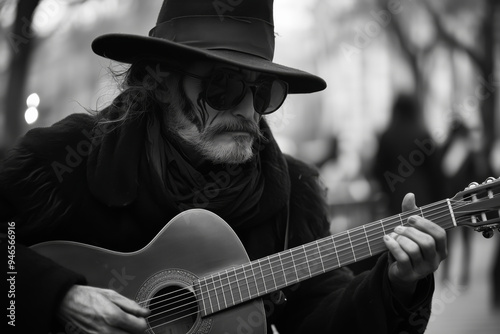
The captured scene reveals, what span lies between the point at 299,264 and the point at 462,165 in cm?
233

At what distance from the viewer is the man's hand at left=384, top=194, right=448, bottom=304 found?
169cm

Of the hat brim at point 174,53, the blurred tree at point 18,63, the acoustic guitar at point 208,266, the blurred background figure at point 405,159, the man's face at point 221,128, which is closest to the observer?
the acoustic guitar at point 208,266

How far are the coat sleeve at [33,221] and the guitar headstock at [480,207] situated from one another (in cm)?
121

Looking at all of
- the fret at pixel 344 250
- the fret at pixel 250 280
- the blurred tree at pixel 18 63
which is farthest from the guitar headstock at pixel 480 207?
the blurred tree at pixel 18 63

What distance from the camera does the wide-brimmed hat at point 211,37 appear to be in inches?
77.9

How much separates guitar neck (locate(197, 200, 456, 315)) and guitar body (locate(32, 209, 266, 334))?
34 millimetres

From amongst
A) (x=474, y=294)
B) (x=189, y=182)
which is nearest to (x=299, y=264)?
(x=189, y=182)

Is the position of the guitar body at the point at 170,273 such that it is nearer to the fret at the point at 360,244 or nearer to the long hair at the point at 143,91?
the fret at the point at 360,244

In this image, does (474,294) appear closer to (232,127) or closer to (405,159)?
(405,159)

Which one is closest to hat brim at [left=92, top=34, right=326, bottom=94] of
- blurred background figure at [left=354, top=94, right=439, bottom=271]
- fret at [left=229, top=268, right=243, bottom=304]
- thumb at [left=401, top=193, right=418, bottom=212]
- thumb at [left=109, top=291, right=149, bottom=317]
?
thumb at [left=401, top=193, right=418, bottom=212]

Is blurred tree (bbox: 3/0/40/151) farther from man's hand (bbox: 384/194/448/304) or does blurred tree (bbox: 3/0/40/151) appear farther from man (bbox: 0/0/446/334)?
man's hand (bbox: 384/194/448/304)

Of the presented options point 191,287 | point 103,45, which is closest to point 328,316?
point 191,287

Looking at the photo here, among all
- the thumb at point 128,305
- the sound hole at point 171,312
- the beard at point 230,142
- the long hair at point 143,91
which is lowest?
the sound hole at point 171,312

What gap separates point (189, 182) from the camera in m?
2.07
